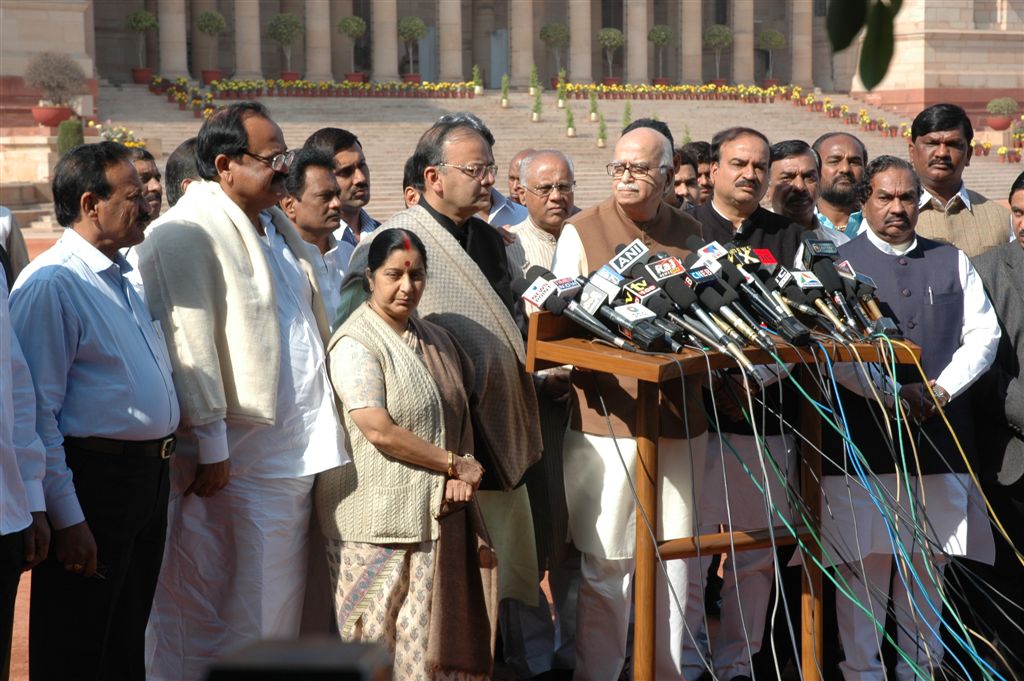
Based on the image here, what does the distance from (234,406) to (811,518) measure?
1901 millimetres

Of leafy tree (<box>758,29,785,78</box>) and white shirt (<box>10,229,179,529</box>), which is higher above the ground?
leafy tree (<box>758,29,785,78</box>)

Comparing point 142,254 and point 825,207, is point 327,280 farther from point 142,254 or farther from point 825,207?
point 825,207

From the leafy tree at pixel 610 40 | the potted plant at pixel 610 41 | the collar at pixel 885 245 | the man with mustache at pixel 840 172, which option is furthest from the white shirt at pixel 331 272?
the leafy tree at pixel 610 40

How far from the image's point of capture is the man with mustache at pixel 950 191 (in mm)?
5656

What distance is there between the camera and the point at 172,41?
115ft

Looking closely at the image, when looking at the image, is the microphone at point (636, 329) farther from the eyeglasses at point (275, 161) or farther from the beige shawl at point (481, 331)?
the eyeglasses at point (275, 161)

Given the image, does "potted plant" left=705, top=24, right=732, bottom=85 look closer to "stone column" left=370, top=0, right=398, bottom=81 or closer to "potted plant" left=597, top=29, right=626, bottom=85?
"potted plant" left=597, top=29, right=626, bottom=85

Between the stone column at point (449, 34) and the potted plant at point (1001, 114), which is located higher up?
the stone column at point (449, 34)

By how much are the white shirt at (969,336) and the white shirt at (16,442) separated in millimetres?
2576

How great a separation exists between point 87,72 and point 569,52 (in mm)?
19210

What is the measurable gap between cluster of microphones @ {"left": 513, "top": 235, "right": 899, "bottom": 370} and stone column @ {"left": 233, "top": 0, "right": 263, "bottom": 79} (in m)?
34.6

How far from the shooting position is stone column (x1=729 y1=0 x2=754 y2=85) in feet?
144

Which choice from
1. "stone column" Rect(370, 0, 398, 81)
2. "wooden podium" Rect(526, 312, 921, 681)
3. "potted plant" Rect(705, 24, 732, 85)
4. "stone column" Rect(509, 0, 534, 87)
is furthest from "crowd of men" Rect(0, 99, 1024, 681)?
"potted plant" Rect(705, 24, 732, 85)

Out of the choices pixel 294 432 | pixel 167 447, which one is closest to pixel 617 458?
pixel 294 432
